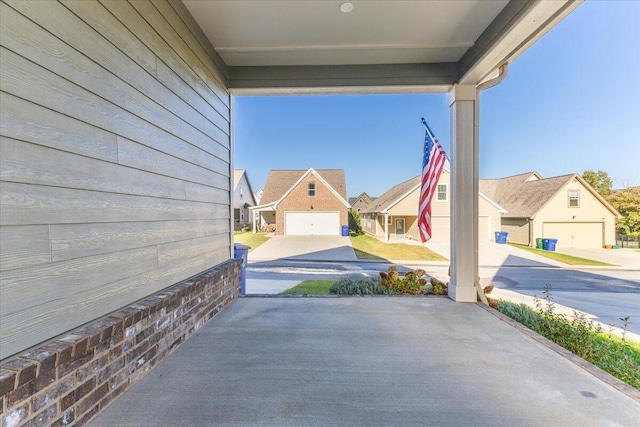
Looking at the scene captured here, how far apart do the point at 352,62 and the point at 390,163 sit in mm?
17879

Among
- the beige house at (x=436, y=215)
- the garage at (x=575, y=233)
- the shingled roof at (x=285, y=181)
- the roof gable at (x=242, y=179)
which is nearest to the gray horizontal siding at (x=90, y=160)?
the beige house at (x=436, y=215)

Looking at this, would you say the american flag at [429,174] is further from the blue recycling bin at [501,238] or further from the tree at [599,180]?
the tree at [599,180]

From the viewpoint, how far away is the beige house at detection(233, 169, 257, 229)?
22375 mm

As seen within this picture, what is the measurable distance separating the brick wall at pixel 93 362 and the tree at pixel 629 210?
22583mm

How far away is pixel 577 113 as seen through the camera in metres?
11.6

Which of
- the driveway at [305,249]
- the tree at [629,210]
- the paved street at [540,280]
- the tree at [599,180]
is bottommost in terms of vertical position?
the paved street at [540,280]

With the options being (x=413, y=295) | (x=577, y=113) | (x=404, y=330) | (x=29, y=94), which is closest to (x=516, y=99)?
(x=577, y=113)

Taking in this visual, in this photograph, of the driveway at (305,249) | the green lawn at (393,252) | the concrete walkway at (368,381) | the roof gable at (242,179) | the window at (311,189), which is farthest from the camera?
the roof gable at (242,179)

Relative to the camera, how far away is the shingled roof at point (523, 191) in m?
15.6

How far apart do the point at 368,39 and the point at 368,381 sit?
3562mm

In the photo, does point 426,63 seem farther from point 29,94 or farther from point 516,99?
point 516,99

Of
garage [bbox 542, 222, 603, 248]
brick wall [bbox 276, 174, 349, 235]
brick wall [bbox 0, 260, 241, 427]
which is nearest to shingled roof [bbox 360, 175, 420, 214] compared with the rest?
brick wall [bbox 276, 174, 349, 235]

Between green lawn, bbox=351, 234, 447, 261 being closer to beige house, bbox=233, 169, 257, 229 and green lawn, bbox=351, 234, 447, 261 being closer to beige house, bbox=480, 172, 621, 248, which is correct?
beige house, bbox=480, 172, 621, 248

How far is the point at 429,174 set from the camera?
13.3 ft
